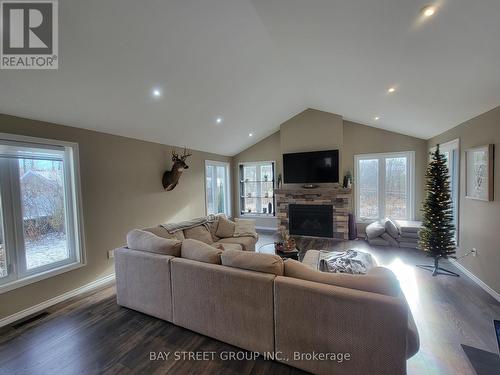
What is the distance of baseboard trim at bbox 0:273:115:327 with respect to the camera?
8.10 ft

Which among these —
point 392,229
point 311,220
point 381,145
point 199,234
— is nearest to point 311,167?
point 311,220

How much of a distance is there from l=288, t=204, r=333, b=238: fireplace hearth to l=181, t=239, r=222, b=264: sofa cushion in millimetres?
4028

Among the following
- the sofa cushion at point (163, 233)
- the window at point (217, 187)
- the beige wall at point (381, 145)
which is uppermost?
the beige wall at point (381, 145)

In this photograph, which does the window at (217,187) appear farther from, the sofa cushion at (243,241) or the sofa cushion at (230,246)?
the sofa cushion at (230,246)

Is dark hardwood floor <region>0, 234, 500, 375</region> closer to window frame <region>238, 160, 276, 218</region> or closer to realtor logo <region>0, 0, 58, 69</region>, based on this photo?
realtor logo <region>0, 0, 58, 69</region>

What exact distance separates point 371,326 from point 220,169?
581cm

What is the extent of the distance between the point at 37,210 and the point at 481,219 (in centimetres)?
595

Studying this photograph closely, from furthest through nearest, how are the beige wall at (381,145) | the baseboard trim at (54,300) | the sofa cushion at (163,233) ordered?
the beige wall at (381,145), the sofa cushion at (163,233), the baseboard trim at (54,300)

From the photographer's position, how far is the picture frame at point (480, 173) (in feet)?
9.12

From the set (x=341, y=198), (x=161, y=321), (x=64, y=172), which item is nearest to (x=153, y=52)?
(x=64, y=172)

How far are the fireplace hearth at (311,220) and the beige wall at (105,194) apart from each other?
126 inches

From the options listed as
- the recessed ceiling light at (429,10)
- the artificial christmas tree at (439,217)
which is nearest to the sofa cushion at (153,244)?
the recessed ceiling light at (429,10)

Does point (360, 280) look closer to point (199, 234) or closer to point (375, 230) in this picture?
point (199, 234)

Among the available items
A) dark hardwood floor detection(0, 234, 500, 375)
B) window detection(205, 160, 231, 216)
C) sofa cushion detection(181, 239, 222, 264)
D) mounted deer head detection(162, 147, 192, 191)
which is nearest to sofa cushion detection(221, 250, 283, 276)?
sofa cushion detection(181, 239, 222, 264)
